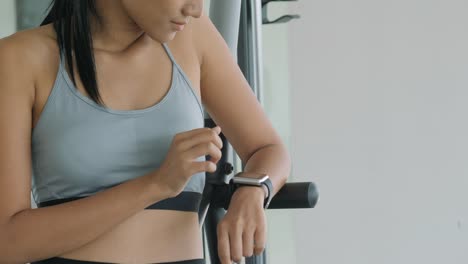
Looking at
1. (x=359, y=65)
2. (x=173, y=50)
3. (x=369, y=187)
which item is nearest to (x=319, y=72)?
(x=359, y=65)

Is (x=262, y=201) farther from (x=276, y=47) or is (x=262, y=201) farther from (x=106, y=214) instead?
(x=276, y=47)

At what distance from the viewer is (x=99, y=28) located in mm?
1081

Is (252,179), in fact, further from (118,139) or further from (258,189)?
(118,139)

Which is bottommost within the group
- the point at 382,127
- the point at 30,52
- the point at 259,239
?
the point at 382,127

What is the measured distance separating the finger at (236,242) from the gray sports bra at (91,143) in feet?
0.49

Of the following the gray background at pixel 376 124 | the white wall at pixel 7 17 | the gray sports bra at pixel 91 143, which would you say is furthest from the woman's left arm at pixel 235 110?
the gray background at pixel 376 124

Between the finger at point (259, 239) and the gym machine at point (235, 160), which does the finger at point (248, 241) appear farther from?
the gym machine at point (235, 160)

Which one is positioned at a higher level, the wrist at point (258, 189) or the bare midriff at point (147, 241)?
the wrist at point (258, 189)

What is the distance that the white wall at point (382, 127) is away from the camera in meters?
2.91

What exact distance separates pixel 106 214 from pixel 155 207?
0.11 m

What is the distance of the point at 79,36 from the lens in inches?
41.8

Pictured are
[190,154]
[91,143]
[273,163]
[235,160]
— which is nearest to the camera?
[190,154]

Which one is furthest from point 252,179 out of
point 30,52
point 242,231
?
point 30,52

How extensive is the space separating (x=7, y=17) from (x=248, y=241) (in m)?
1.09
